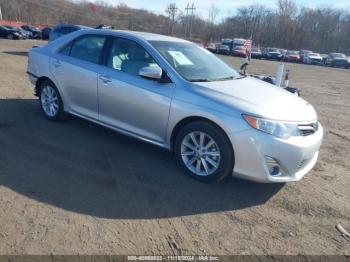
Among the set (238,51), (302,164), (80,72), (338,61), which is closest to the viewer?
(302,164)

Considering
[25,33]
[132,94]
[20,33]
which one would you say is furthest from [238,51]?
[132,94]

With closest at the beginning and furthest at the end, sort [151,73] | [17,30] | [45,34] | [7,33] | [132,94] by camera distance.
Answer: [151,73], [132,94], [7,33], [17,30], [45,34]

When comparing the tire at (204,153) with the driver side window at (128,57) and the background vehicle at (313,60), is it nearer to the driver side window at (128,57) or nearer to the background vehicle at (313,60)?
the driver side window at (128,57)

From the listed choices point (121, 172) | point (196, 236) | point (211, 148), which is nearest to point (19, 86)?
point (121, 172)

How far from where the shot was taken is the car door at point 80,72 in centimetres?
504

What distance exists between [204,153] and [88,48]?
8.42ft

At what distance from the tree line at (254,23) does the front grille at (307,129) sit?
270 feet

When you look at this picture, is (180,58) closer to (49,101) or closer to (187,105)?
(187,105)

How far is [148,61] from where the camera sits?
453cm

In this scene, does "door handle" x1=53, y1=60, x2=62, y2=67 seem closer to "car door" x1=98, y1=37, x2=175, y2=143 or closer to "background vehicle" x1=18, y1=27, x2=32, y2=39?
"car door" x1=98, y1=37, x2=175, y2=143

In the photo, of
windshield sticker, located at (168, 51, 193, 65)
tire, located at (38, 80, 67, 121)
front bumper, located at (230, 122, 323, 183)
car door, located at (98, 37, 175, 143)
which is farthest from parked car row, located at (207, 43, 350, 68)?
front bumper, located at (230, 122, 323, 183)

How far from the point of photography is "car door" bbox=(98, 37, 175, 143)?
429 centimetres

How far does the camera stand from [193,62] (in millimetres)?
4734

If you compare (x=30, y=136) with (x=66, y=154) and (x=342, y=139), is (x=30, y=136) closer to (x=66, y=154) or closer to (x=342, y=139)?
(x=66, y=154)
